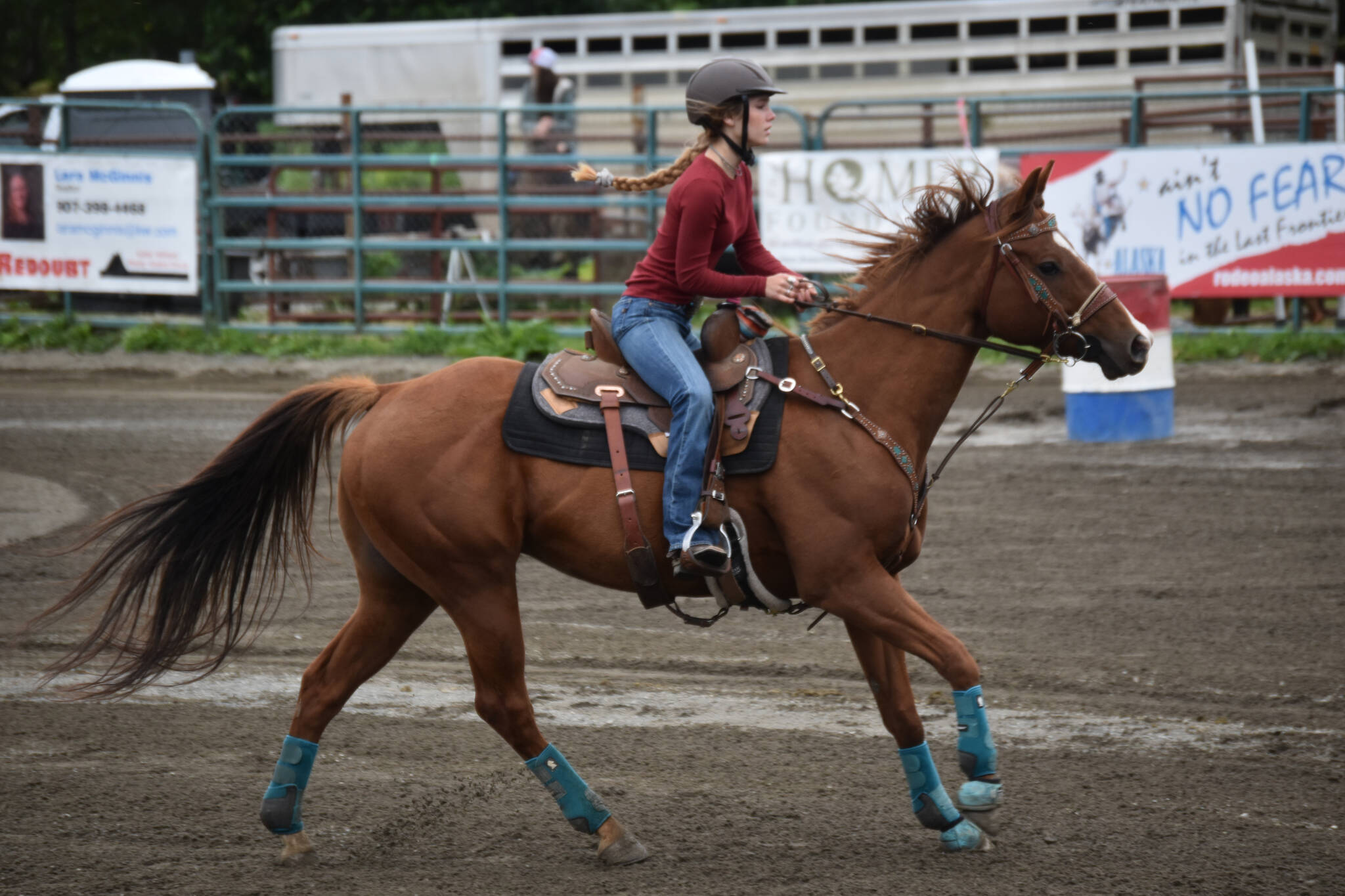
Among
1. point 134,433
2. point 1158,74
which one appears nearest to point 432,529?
point 134,433

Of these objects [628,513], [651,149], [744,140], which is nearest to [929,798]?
[628,513]

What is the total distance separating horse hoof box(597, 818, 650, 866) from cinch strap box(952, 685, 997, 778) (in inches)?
41.1

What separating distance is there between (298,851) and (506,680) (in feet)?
2.76

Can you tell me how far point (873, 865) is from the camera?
4.16 m

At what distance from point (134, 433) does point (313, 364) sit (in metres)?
3.47

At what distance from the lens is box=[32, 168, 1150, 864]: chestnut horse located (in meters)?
4.25

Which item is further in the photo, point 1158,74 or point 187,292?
point 1158,74

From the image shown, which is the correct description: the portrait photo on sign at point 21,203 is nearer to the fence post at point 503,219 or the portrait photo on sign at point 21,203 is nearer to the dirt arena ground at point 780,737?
the fence post at point 503,219

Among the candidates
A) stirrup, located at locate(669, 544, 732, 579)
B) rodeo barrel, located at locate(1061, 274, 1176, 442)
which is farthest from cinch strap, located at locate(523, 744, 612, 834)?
rodeo barrel, located at locate(1061, 274, 1176, 442)

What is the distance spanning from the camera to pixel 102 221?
1520 centimetres

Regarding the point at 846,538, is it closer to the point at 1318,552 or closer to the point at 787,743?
the point at 787,743

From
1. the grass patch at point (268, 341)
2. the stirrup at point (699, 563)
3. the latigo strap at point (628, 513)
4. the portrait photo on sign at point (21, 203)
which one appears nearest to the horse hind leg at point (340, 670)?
the latigo strap at point (628, 513)

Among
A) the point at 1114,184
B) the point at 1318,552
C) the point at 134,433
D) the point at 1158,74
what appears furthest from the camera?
the point at 1158,74

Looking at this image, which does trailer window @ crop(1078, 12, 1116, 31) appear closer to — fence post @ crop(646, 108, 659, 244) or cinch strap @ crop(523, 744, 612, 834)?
fence post @ crop(646, 108, 659, 244)
